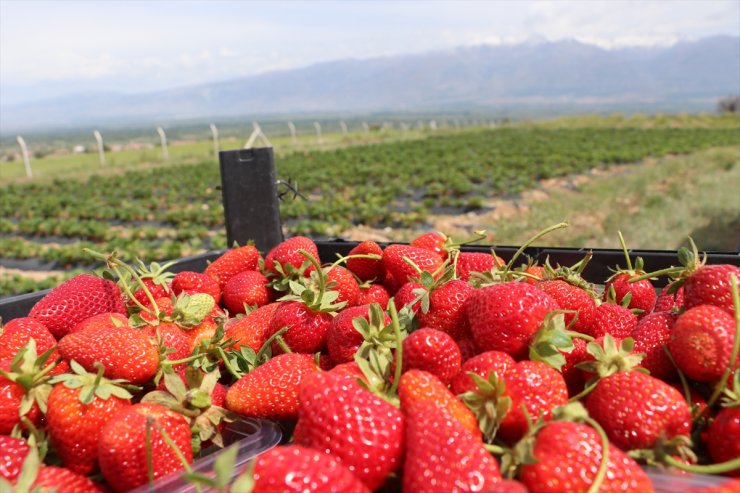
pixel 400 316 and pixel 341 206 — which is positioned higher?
pixel 400 316

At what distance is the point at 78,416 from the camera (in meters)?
1.16

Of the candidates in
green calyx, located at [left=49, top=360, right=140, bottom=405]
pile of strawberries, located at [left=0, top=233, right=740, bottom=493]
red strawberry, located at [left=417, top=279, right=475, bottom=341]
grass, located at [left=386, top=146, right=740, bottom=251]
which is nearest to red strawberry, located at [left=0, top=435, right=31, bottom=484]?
pile of strawberries, located at [left=0, top=233, right=740, bottom=493]

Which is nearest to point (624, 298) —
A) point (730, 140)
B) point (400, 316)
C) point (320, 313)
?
point (400, 316)

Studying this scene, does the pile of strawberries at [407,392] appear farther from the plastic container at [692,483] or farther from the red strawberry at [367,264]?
the red strawberry at [367,264]

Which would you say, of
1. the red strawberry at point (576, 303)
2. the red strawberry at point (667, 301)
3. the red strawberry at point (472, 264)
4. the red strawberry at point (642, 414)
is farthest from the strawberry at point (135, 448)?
the red strawberry at point (667, 301)

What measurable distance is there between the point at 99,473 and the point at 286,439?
1.23 ft

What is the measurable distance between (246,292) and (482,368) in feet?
3.33

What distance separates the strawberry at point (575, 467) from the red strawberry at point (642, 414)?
0.12 m

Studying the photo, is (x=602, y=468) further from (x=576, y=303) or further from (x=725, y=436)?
(x=576, y=303)

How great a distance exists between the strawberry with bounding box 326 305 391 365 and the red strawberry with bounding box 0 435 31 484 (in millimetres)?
633

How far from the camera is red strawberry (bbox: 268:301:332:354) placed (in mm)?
1529

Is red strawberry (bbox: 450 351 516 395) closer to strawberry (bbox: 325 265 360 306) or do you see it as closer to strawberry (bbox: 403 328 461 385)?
strawberry (bbox: 403 328 461 385)

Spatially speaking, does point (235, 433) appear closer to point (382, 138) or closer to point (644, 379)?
point (644, 379)

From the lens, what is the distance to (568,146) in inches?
919
